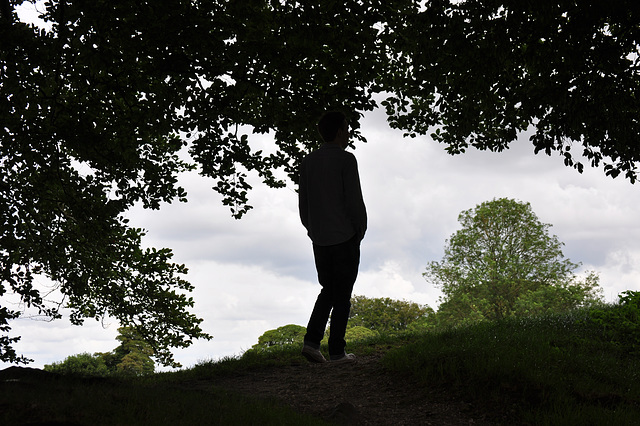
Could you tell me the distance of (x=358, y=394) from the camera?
7629mm

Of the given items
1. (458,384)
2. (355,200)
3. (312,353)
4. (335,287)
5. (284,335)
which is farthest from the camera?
(284,335)

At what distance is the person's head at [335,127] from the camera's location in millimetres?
6918

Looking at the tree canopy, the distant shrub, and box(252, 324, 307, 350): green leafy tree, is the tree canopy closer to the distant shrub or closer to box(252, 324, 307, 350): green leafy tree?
the distant shrub

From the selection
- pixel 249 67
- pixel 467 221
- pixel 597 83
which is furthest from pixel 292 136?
pixel 467 221

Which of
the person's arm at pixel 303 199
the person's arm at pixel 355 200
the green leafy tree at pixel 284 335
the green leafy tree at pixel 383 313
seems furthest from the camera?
the green leafy tree at pixel 383 313

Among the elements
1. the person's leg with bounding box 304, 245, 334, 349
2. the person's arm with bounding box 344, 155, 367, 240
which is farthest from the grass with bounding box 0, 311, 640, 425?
the person's arm with bounding box 344, 155, 367, 240

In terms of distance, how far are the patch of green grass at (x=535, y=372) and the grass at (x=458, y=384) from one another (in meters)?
0.02

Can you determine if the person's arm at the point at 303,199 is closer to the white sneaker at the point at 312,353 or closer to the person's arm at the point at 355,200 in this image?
the person's arm at the point at 355,200

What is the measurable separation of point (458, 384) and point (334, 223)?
328 centimetres

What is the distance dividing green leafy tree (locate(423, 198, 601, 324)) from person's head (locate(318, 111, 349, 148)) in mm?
24071

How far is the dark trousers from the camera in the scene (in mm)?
6629

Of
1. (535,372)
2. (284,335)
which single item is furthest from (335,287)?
(284,335)

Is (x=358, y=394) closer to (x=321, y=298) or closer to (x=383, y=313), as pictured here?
(x=321, y=298)

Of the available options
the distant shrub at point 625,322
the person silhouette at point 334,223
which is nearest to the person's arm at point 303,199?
the person silhouette at point 334,223
